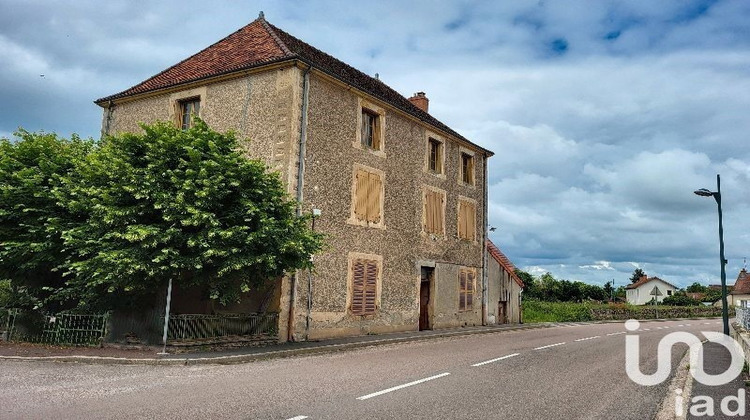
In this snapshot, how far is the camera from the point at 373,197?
1934cm

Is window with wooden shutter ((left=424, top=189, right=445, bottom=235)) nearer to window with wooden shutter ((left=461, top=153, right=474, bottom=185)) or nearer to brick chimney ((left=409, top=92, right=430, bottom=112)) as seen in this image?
window with wooden shutter ((left=461, top=153, right=474, bottom=185))

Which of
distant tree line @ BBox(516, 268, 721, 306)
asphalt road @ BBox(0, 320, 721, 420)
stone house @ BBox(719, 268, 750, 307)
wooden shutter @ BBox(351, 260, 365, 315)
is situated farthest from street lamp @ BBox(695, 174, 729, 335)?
stone house @ BBox(719, 268, 750, 307)

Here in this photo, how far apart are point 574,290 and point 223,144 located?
203ft

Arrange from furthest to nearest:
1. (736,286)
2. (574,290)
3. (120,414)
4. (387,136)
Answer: (736,286) < (574,290) < (387,136) < (120,414)

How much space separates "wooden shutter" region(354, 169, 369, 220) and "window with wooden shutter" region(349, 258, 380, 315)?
1.55 metres

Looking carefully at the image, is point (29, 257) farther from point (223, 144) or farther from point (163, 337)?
point (223, 144)

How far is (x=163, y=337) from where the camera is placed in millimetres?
12641

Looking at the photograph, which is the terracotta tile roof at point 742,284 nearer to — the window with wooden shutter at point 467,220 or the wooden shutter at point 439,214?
the window with wooden shutter at point 467,220

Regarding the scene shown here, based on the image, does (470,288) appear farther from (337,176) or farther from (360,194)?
(337,176)

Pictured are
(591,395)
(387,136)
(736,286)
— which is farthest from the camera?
(736,286)

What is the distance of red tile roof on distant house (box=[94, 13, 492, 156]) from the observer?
17750 millimetres

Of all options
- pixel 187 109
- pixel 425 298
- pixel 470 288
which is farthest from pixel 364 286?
pixel 187 109

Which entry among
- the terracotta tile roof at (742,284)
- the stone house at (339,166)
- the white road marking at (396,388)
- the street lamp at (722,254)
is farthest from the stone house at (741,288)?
the white road marking at (396,388)

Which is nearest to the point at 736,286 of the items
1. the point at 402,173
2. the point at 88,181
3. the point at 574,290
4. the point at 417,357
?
the point at 574,290
